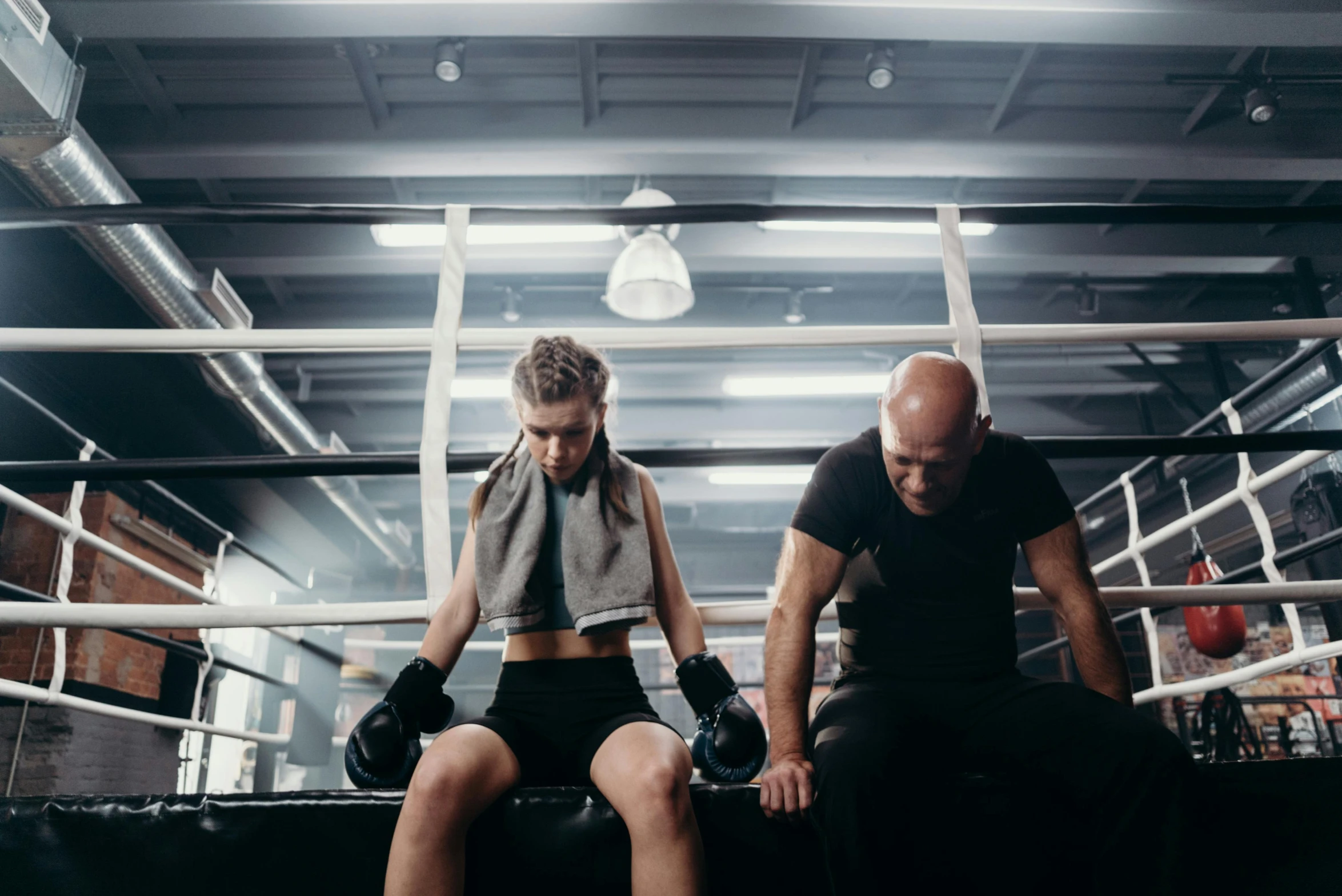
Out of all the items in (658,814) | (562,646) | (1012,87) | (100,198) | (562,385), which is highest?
(1012,87)

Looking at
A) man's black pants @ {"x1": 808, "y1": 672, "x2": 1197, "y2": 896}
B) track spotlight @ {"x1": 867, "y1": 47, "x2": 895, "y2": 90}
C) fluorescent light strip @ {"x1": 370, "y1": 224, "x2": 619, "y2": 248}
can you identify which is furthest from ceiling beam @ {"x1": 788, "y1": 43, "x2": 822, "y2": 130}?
man's black pants @ {"x1": 808, "y1": 672, "x2": 1197, "y2": 896}

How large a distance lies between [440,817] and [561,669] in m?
0.35

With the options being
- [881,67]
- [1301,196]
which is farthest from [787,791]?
[1301,196]

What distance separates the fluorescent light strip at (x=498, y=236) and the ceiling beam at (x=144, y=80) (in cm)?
106

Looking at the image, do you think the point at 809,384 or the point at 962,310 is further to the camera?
the point at 809,384

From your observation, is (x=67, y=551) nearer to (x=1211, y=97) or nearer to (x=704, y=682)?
(x=704, y=682)

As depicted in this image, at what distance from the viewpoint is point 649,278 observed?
3.70m

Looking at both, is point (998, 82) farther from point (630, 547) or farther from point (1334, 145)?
point (630, 547)

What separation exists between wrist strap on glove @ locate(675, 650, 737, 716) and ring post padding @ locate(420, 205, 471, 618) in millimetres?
390

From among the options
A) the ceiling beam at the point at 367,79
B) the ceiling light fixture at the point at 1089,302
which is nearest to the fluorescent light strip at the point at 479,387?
the ceiling beam at the point at 367,79

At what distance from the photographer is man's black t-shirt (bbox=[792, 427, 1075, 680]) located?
49.7 inches

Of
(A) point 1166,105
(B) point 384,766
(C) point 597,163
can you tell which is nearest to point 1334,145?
(A) point 1166,105

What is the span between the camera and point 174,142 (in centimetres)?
403

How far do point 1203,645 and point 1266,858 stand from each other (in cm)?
408
